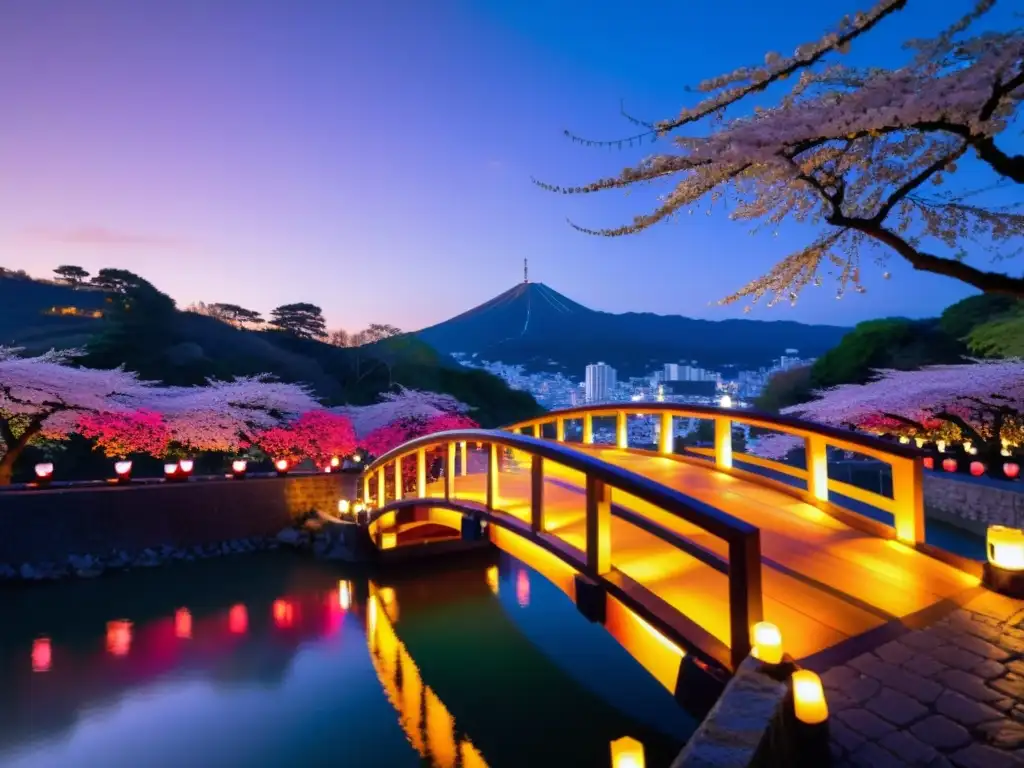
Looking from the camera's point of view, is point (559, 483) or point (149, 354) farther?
point (149, 354)

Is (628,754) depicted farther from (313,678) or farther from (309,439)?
(309,439)

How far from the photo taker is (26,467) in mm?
15000

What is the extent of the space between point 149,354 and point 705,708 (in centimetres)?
2584

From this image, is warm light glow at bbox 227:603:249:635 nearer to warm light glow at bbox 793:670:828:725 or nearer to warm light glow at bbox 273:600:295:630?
warm light glow at bbox 273:600:295:630

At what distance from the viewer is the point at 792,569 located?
4.41m

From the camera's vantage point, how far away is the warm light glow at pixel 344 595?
10.5 meters

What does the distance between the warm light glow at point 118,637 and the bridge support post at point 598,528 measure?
26.0ft

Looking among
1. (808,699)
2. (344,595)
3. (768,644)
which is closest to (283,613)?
(344,595)

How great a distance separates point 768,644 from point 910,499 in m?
3.04

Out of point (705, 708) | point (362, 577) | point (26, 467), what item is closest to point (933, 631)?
point (705, 708)

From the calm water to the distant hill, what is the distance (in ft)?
97.6

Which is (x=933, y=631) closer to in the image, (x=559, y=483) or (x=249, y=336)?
(x=559, y=483)

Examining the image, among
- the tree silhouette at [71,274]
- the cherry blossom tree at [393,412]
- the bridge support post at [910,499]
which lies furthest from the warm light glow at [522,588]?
the tree silhouette at [71,274]

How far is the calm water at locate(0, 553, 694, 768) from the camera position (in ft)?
20.0
